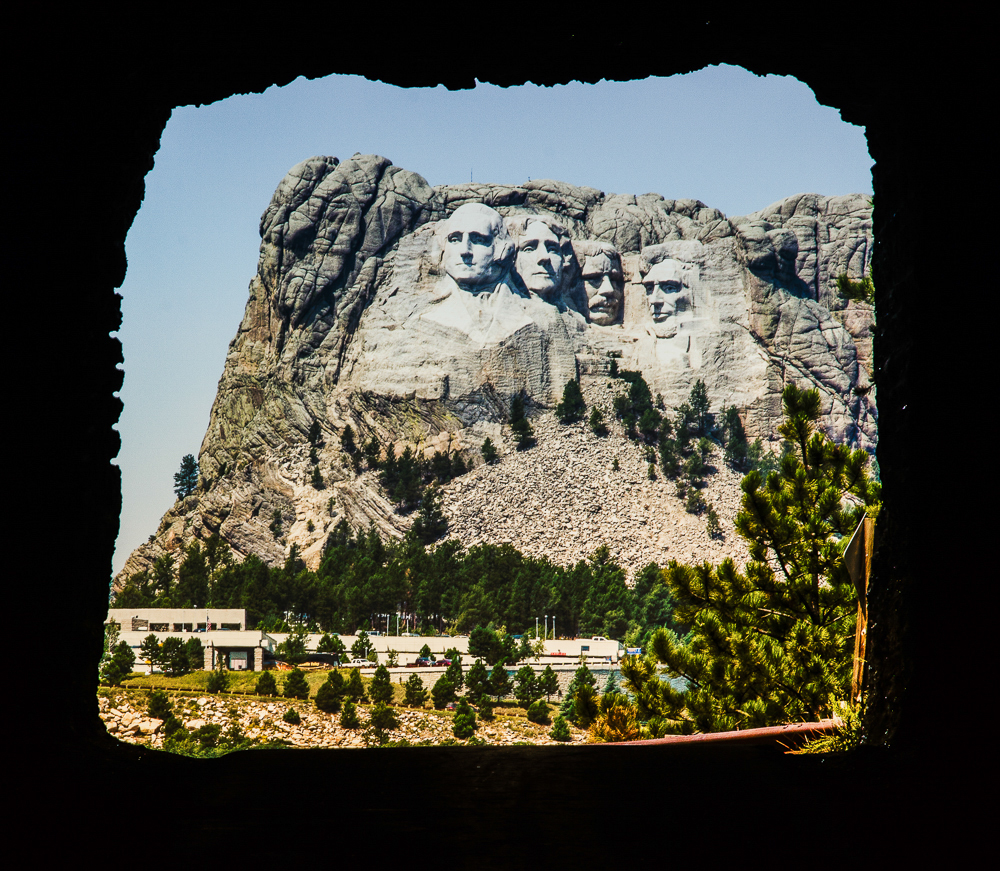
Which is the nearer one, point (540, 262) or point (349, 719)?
point (349, 719)

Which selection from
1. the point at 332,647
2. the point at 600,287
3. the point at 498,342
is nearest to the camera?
the point at 332,647

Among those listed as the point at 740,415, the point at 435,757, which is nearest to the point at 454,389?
the point at 740,415

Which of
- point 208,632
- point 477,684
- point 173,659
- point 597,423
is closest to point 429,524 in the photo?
point 597,423

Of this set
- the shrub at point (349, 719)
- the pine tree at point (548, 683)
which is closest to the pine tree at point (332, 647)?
the shrub at point (349, 719)

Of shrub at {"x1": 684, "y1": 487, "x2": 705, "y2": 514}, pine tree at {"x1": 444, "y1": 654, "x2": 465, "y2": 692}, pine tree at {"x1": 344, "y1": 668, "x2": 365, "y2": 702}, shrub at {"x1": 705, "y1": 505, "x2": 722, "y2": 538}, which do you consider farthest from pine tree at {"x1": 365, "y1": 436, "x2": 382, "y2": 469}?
pine tree at {"x1": 344, "y1": 668, "x2": 365, "y2": 702}

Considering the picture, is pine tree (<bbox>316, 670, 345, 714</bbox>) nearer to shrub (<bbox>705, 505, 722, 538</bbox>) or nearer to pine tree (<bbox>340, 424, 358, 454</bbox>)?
shrub (<bbox>705, 505, 722, 538</bbox>)

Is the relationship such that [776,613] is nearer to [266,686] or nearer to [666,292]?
[266,686]
